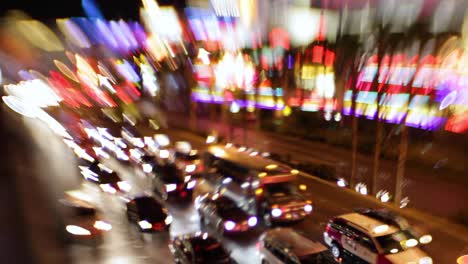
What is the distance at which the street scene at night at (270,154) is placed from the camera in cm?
708

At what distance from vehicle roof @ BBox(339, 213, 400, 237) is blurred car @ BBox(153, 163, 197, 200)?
24.4ft

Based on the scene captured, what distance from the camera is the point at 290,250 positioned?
10641mm

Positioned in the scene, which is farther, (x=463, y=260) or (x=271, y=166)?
(x=271, y=166)

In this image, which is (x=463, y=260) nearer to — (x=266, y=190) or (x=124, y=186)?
A: (x=266, y=190)

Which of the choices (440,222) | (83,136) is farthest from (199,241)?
(83,136)

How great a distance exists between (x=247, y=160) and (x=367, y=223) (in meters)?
5.69

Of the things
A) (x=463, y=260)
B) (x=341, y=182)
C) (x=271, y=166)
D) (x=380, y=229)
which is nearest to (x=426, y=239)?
(x=463, y=260)

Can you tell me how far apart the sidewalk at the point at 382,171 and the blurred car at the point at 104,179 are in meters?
9.54

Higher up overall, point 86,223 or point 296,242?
point 86,223

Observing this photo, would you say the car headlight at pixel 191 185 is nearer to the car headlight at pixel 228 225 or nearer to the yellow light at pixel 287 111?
the car headlight at pixel 228 225

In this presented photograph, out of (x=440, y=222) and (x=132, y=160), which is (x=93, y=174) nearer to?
(x=132, y=160)

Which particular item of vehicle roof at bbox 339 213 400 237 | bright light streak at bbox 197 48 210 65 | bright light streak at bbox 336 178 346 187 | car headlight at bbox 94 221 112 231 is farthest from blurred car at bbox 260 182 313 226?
bright light streak at bbox 197 48 210 65

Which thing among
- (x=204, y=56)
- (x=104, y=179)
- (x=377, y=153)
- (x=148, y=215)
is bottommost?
(x=148, y=215)

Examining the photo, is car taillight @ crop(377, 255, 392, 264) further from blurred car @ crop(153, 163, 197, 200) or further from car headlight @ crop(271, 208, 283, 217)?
blurred car @ crop(153, 163, 197, 200)
